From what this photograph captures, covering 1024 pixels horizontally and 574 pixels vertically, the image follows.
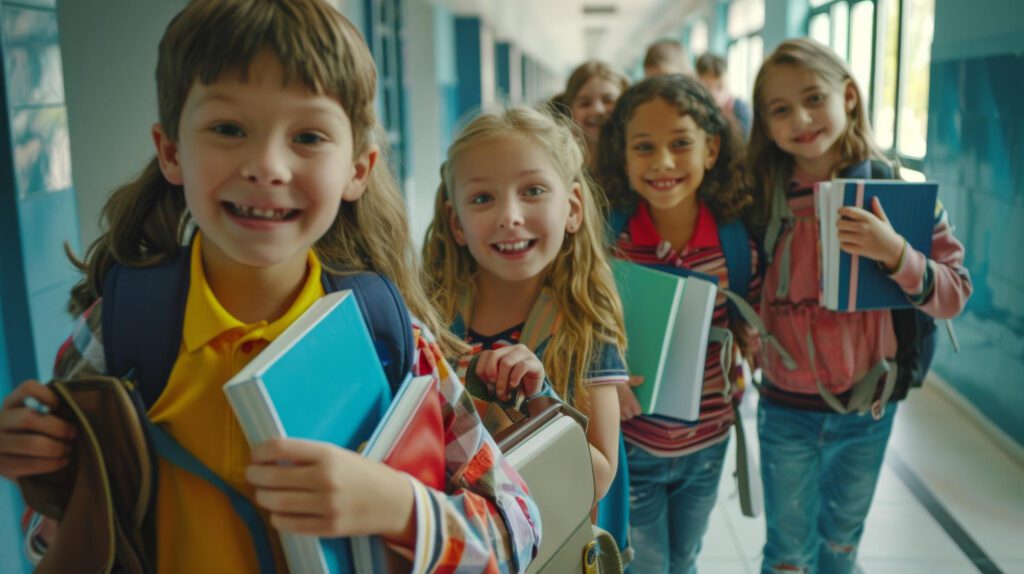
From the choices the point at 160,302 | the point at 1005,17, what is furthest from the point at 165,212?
the point at 1005,17

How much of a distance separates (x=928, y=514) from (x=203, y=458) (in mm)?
2796

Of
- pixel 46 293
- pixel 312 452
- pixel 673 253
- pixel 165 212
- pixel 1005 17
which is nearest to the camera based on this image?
pixel 312 452

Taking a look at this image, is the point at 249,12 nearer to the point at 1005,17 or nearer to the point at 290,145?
the point at 290,145

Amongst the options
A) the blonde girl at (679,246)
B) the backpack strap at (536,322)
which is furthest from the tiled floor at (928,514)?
the backpack strap at (536,322)

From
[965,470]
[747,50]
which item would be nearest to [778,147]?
[965,470]

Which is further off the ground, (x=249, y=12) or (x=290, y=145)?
(x=249, y=12)

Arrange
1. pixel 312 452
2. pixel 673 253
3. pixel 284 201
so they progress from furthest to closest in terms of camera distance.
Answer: pixel 673 253, pixel 284 201, pixel 312 452

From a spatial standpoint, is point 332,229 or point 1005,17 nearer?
point 332,229

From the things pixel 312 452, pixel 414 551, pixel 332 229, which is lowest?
pixel 414 551

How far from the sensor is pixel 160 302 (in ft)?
2.49

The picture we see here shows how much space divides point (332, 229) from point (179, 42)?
0.88ft

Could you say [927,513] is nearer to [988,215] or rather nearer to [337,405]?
[988,215]

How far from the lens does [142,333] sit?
2.43ft

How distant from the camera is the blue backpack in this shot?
27.9 inches
